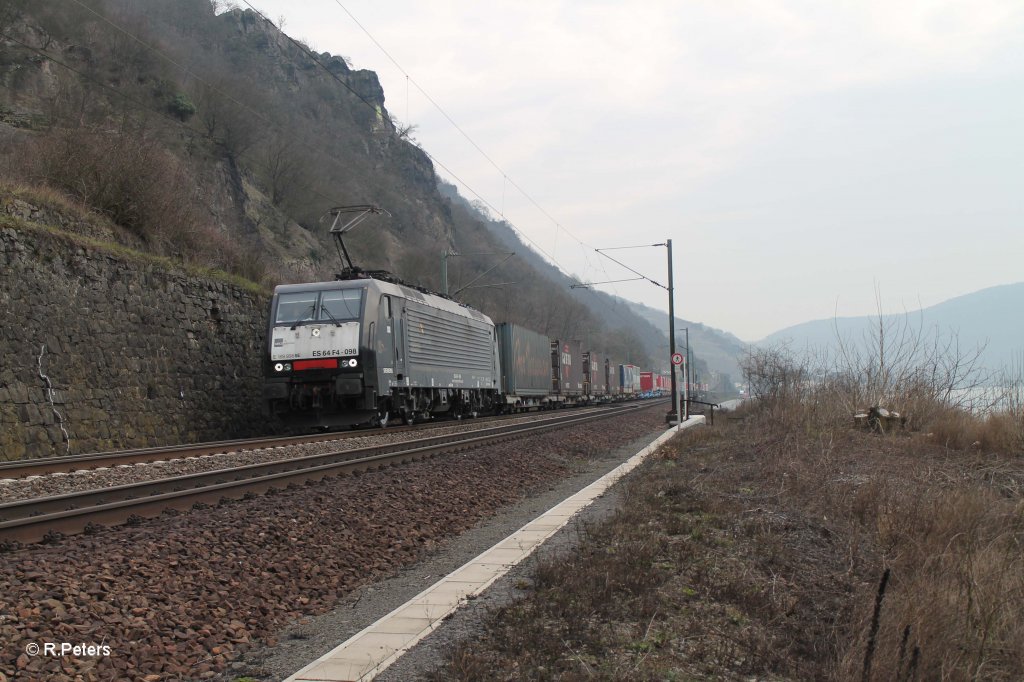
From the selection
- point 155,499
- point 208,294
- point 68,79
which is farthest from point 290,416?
point 68,79

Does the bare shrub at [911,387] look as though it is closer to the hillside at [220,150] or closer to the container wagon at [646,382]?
the hillside at [220,150]

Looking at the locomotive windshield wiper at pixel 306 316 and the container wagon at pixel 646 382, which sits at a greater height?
the locomotive windshield wiper at pixel 306 316

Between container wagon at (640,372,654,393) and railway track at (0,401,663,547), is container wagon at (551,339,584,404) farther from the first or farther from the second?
container wagon at (640,372,654,393)

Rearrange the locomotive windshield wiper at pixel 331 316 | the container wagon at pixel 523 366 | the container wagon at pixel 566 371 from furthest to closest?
the container wagon at pixel 566 371 → the container wagon at pixel 523 366 → the locomotive windshield wiper at pixel 331 316

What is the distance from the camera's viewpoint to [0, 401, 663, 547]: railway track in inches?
267

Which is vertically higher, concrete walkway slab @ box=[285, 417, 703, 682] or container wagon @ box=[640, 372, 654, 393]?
container wagon @ box=[640, 372, 654, 393]

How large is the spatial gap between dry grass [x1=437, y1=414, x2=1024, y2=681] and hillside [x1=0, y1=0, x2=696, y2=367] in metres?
13.5

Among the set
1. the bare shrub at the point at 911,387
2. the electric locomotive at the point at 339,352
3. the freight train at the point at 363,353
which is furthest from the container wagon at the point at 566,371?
the bare shrub at the point at 911,387

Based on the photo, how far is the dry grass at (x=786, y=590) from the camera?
428 centimetres

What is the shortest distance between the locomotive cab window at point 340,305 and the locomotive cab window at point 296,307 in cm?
26

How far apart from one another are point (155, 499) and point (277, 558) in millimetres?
2120

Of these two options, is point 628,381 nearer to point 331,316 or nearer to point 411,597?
point 331,316

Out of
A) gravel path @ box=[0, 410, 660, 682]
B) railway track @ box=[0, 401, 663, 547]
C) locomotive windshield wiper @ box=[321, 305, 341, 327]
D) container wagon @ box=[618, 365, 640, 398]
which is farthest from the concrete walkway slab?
container wagon @ box=[618, 365, 640, 398]

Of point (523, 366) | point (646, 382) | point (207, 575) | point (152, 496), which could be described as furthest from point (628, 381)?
point (207, 575)
